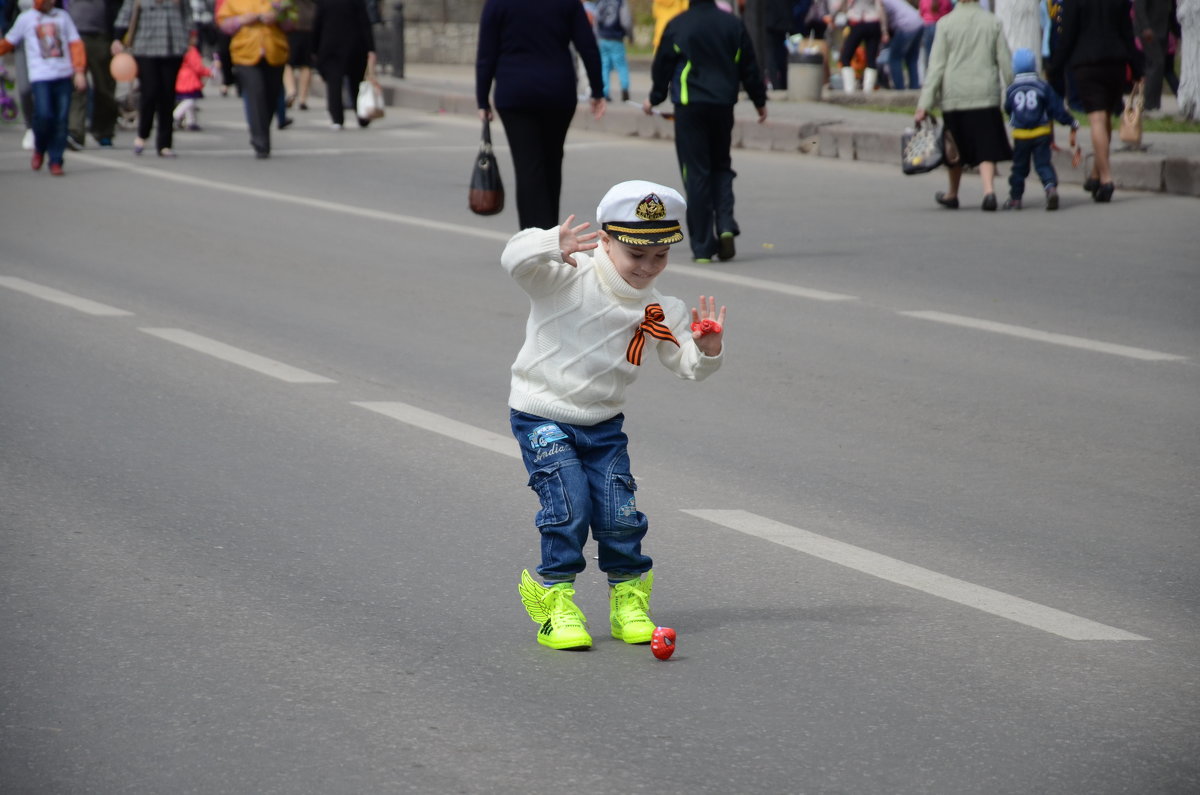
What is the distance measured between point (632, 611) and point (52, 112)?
521 inches

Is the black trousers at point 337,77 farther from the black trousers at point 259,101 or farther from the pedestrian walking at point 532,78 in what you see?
the pedestrian walking at point 532,78

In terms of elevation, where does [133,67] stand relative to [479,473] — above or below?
above

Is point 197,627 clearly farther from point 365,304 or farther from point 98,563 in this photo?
point 365,304

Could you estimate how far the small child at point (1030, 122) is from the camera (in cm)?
1426

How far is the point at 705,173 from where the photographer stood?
11.8 metres

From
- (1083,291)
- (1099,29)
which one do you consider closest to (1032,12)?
(1099,29)

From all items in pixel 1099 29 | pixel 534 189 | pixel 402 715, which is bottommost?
pixel 402 715

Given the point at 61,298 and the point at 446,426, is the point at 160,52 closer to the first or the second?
the point at 61,298

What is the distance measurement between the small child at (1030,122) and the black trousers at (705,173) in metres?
3.41

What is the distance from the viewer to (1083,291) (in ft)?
34.7

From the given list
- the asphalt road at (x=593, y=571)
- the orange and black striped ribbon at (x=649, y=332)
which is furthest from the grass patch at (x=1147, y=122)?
the orange and black striped ribbon at (x=649, y=332)

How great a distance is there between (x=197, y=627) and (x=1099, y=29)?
12002 mm

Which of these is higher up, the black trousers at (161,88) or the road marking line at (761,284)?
the black trousers at (161,88)

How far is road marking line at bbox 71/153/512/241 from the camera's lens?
13242 millimetres
